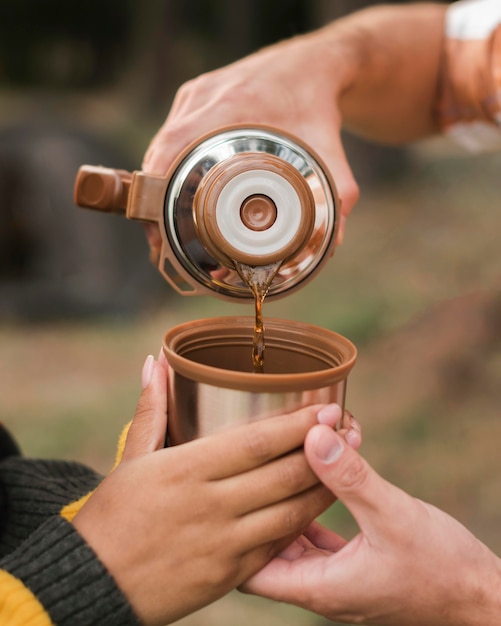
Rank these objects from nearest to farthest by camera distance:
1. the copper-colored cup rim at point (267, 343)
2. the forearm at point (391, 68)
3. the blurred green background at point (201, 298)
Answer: the copper-colored cup rim at point (267, 343)
the forearm at point (391, 68)
the blurred green background at point (201, 298)

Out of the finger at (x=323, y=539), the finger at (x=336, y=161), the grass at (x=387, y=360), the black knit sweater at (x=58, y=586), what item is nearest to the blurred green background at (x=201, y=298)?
the grass at (x=387, y=360)

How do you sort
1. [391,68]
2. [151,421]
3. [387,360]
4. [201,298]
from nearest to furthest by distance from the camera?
[151,421] → [391,68] → [387,360] → [201,298]

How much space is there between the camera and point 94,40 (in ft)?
18.4

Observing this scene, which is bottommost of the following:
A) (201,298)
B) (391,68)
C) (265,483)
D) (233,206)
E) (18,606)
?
(201,298)

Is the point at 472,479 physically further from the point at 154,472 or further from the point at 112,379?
the point at 154,472

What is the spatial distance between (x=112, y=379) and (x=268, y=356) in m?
2.36

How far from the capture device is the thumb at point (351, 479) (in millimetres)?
698

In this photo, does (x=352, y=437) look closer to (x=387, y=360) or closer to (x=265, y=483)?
(x=265, y=483)

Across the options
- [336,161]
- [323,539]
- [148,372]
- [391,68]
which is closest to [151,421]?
[148,372]

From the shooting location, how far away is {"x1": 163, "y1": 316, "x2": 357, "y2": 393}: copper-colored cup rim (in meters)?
0.68

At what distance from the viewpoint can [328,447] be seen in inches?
27.4

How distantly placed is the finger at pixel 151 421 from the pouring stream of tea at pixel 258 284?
111mm

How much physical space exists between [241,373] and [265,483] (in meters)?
0.12

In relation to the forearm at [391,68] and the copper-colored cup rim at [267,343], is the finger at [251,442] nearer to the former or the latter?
the copper-colored cup rim at [267,343]
